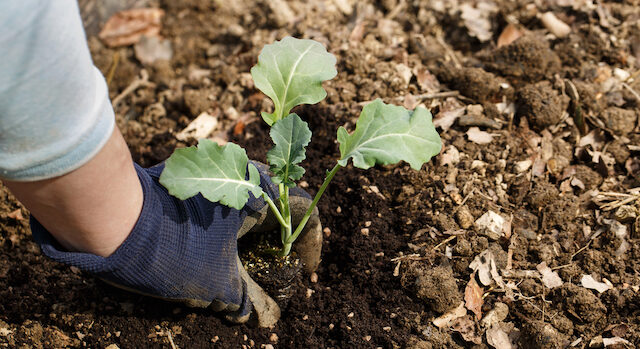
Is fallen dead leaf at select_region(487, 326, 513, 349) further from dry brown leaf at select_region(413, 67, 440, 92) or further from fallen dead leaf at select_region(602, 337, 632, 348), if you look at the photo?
dry brown leaf at select_region(413, 67, 440, 92)

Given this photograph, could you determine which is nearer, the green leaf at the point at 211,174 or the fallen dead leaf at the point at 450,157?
the green leaf at the point at 211,174

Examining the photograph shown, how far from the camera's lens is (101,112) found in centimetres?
125

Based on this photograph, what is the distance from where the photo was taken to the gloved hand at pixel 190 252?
1.53 m

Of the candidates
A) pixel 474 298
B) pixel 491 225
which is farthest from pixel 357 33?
pixel 474 298

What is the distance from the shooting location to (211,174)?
1622mm

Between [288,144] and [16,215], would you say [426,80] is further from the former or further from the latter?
[16,215]

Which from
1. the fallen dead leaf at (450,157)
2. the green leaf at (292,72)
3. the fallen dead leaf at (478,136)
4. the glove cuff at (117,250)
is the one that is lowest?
the fallen dead leaf at (450,157)

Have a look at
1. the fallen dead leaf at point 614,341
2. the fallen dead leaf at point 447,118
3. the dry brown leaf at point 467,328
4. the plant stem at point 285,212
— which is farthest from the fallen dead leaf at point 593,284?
the plant stem at point 285,212

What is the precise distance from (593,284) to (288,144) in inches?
47.2

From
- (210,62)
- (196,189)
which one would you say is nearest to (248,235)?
(196,189)

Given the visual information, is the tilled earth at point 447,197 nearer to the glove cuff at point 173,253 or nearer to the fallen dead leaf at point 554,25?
the fallen dead leaf at point 554,25

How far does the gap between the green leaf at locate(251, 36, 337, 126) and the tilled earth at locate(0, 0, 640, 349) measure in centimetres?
55

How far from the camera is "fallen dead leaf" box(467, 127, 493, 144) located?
2254 mm

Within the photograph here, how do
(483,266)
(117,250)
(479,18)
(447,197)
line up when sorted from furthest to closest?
(479,18) → (447,197) → (483,266) → (117,250)
